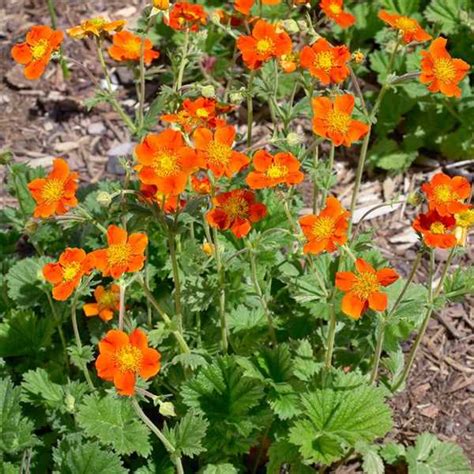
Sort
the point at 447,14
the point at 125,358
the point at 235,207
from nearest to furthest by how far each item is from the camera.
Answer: the point at 125,358 < the point at 235,207 < the point at 447,14

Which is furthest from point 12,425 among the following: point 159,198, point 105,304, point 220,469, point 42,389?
point 159,198

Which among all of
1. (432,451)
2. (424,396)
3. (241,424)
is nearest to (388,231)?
(424,396)

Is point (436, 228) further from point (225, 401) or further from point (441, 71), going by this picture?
point (225, 401)

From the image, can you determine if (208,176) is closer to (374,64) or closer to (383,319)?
(383,319)

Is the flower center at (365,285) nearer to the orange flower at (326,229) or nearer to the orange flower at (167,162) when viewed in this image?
the orange flower at (326,229)

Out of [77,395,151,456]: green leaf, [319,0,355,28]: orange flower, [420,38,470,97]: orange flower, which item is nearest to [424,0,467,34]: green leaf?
[319,0,355,28]: orange flower

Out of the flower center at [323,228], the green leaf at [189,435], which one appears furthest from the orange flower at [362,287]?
the green leaf at [189,435]

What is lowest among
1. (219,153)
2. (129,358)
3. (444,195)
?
(129,358)
